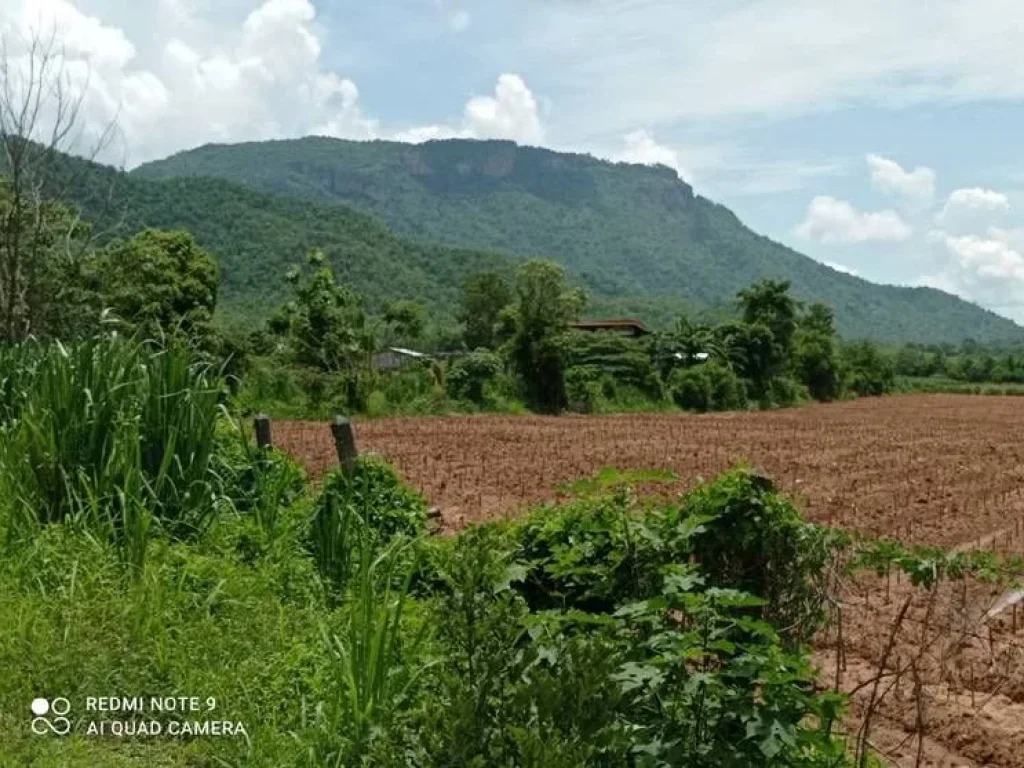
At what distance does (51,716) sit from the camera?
3.21m

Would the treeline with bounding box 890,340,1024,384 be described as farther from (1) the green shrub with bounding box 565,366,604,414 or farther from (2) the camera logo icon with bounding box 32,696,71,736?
(2) the camera logo icon with bounding box 32,696,71,736

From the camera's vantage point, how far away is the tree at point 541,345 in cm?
2962

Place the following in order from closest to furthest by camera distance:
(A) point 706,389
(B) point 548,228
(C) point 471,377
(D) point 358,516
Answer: (D) point 358,516 → (C) point 471,377 → (A) point 706,389 → (B) point 548,228

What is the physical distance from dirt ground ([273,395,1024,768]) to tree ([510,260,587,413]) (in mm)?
2904

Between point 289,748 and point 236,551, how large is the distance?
180 cm

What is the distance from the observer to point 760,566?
13.5ft

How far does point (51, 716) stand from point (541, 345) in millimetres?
26390

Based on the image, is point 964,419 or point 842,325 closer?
point 964,419

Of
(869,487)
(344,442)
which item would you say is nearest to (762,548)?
(344,442)

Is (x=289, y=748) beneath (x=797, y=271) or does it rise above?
beneath

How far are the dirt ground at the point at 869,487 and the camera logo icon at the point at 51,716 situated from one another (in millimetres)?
2512

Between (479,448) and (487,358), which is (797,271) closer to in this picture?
(487,358)

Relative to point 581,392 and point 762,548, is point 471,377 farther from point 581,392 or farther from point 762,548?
point 762,548

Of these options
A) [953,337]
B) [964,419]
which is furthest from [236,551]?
[953,337]
